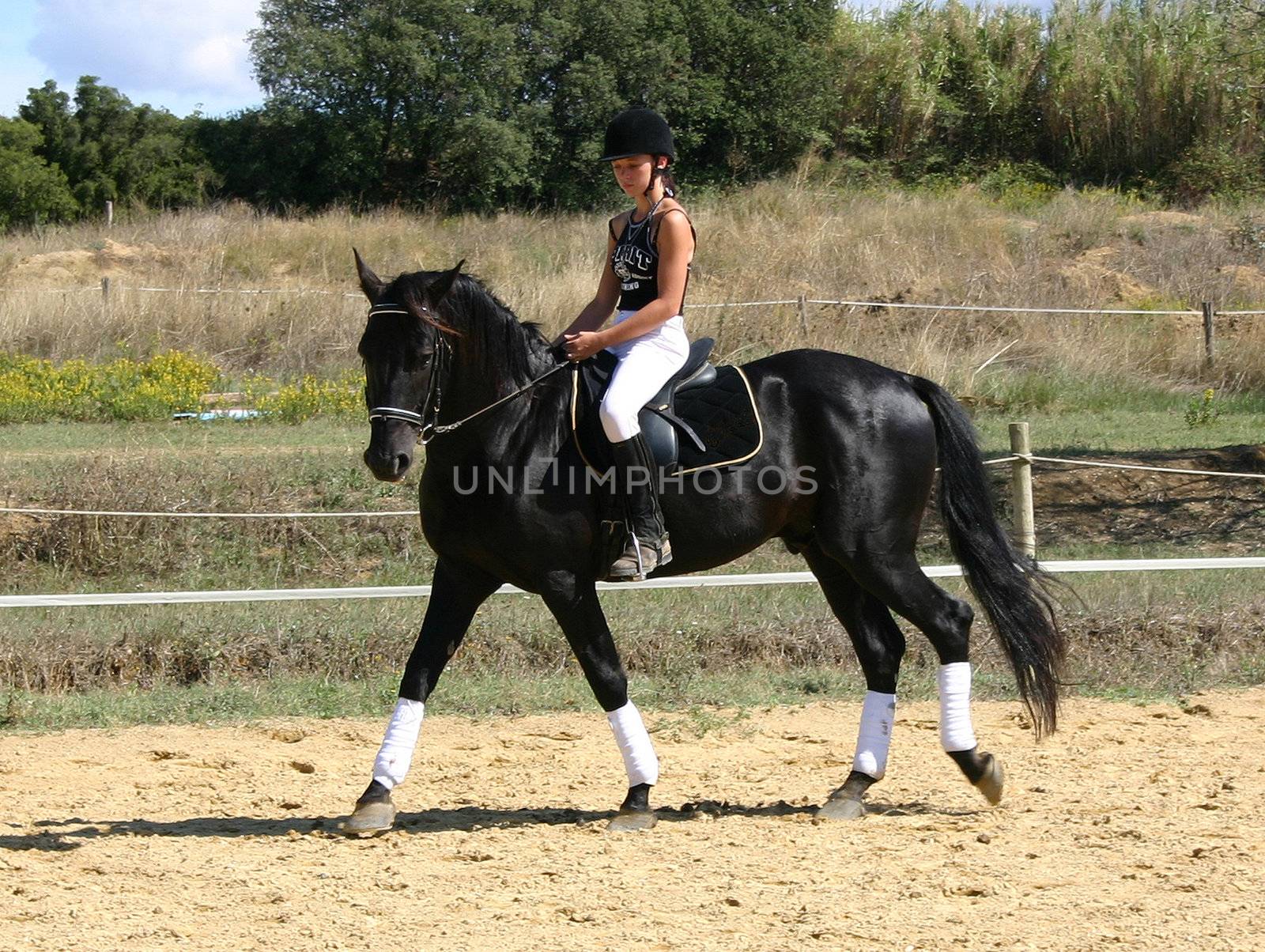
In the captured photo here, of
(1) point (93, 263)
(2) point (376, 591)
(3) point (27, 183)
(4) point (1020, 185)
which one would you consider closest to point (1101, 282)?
(4) point (1020, 185)

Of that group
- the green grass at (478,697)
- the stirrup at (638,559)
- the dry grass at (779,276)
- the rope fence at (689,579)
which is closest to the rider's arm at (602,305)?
the stirrup at (638,559)

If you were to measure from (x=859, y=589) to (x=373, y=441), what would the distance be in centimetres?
229

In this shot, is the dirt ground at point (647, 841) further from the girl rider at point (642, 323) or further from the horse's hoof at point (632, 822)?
the girl rider at point (642, 323)

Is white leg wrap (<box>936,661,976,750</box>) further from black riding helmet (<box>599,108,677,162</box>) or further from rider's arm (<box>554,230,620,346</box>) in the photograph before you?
black riding helmet (<box>599,108,677,162</box>)

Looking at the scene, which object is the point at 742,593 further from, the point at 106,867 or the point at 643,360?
the point at 106,867

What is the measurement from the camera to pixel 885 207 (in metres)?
26.6

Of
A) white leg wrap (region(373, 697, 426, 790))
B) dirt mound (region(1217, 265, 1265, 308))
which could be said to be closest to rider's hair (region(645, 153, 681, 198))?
white leg wrap (region(373, 697, 426, 790))

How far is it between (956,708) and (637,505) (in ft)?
5.27

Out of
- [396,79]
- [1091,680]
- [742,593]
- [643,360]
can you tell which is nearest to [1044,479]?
[742,593]

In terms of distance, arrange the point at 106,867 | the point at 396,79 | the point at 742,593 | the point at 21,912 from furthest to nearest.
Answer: the point at 396,79, the point at 742,593, the point at 106,867, the point at 21,912

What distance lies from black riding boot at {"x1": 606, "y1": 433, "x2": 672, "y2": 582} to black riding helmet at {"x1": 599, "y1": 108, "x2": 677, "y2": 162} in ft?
3.67

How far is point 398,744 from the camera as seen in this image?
541 centimetres

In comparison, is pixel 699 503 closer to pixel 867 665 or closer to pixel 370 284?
pixel 867 665

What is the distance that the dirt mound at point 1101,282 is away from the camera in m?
23.0
